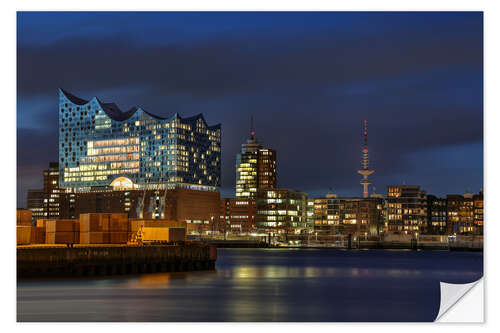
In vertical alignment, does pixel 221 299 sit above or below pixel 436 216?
above

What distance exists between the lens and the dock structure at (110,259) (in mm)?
40938

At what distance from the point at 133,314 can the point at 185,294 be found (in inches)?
315

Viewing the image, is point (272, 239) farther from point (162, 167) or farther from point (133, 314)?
point (133, 314)

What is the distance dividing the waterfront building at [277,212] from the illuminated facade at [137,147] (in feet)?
53.6

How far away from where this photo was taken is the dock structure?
4094 centimetres

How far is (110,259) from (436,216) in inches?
6376

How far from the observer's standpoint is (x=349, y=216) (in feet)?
632

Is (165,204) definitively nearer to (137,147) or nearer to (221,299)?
(137,147)

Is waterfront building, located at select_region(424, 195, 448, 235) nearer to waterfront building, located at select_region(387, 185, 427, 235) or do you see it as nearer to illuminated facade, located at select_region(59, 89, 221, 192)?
waterfront building, located at select_region(387, 185, 427, 235)

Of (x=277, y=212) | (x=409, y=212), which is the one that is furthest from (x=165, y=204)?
(x=409, y=212)

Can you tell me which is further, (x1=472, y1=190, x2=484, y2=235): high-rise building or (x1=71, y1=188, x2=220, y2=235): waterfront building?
(x1=71, y1=188, x2=220, y2=235): waterfront building

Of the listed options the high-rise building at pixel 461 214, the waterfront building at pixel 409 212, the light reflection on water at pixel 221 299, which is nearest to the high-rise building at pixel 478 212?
the high-rise building at pixel 461 214

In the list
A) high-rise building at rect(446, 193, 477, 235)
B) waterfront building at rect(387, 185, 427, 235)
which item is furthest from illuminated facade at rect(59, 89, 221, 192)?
high-rise building at rect(446, 193, 477, 235)

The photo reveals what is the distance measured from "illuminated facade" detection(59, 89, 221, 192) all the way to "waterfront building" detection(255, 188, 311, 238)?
Answer: 16337mm
